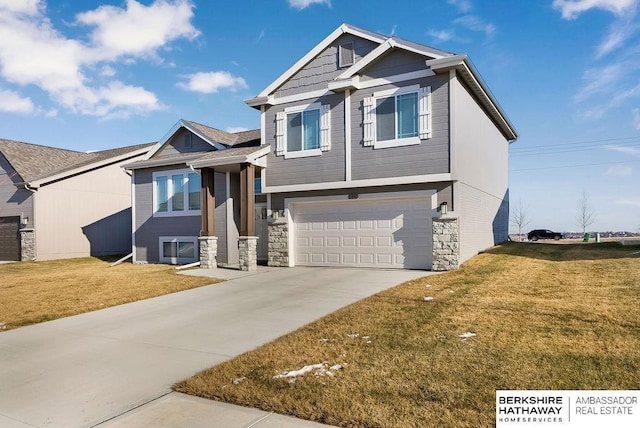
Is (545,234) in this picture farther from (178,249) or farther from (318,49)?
(178,249)

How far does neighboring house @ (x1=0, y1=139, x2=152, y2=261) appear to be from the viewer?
21203 millimetres

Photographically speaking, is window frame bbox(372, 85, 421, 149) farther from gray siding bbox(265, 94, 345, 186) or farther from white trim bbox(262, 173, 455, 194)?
gray siding bbox(265, 94, 345, 186)

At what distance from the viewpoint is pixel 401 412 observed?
11.5 feet

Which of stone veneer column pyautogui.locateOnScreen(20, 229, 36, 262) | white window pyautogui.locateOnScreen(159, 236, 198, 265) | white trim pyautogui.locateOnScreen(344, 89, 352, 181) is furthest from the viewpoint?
stone veneer column pyautogui.locateOnScreen(20, 229, 36, 262)

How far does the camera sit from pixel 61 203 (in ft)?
72.8

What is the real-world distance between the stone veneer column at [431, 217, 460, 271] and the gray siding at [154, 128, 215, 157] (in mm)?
10955

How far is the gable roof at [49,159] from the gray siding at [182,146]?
22.1ft

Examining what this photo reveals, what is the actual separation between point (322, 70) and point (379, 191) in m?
5.11

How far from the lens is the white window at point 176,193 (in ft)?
58.7

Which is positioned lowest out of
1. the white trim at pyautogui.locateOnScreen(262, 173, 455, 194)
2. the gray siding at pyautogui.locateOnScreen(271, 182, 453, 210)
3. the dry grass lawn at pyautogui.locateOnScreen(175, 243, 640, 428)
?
the dry grass lawn at pyautogui.locateOnScreen(175, 243, 640, 428)

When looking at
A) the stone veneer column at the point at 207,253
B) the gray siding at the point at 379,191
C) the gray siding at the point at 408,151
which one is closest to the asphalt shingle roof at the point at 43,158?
the stone veneer column at the point at 207,253

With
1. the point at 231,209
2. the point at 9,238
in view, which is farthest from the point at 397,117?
the point at 9,238

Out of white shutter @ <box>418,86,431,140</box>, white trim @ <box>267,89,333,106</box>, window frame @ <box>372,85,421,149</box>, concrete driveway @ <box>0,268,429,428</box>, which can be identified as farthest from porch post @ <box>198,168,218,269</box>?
white shutter @ <box>418,86,431,140</box>

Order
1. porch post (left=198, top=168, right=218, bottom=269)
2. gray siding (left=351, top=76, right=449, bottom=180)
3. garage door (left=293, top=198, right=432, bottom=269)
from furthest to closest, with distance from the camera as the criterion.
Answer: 1. porch post (left=198, top=168, right=218, bottom=269)
2. garage door (left=293, top=198, right=432, bottom=269)
3. gray siding (left=351, top=76, right=449, bottom=180)
